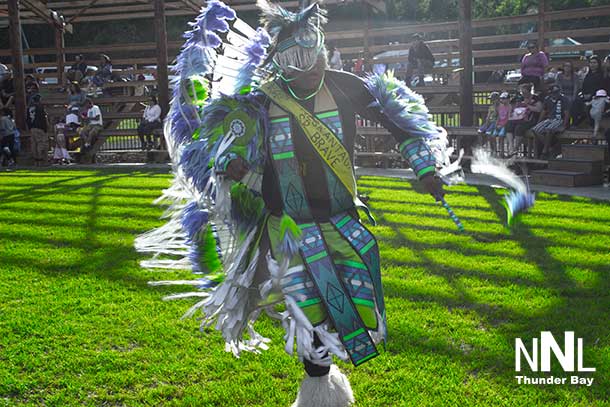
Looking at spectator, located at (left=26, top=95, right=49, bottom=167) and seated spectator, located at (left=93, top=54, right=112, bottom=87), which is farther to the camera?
seated spectator, located at (left=93, top=54, right=112, bottom=87)

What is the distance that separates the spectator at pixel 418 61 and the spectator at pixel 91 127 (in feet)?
27.3

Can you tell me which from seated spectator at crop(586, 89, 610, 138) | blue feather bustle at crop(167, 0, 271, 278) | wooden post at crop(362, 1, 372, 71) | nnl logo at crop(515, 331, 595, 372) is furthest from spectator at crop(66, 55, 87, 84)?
nnl logo at crop(515, 331, 595, 372)

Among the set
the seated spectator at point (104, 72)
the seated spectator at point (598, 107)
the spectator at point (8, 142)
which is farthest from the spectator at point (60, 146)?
the seated spectator at point (598, 107)

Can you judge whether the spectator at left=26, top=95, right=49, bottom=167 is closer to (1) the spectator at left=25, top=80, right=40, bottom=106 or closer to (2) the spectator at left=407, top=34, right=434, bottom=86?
(1) the spectator at left=25, top=80, right=40, bottom=106

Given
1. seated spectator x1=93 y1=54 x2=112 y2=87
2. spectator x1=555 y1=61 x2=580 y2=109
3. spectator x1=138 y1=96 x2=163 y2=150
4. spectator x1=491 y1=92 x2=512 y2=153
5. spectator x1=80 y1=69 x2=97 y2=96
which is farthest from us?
seated spectator x1=93 y1=54 x2=112 y2=87

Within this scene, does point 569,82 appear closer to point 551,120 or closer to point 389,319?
point 551,120

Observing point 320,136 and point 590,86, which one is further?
point 590,86

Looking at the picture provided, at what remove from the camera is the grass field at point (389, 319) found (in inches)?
173

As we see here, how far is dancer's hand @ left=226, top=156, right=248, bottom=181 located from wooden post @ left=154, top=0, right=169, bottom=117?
1516 centimetres

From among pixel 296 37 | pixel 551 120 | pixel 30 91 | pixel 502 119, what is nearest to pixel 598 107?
pixel 551 120

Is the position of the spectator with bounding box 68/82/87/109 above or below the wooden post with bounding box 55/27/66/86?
below

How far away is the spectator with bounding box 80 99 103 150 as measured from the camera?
1978 cm

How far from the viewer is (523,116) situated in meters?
13.5

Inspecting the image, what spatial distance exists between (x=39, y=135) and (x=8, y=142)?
2.70 feet
